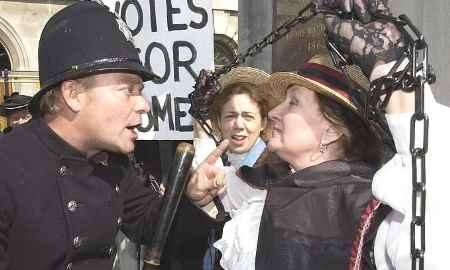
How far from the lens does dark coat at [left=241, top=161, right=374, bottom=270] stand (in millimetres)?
1929

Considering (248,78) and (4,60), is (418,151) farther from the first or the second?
(4,60)

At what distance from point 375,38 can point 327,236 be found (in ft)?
2.21

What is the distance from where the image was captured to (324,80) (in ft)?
7.03

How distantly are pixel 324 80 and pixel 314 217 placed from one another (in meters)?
0.48

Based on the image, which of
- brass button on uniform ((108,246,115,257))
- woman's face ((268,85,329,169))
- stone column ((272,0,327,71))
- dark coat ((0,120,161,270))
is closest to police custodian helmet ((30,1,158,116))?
dark coat ((0,120,161,270))

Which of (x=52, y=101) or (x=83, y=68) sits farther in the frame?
(x=52, y=101)

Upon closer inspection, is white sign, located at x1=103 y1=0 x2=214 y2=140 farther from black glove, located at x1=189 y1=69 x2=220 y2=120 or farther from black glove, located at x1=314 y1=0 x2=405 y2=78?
black glove, located at x1=314 y1=0 x2=405 y2=78

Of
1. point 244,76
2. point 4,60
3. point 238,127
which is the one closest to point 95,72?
point 244,76

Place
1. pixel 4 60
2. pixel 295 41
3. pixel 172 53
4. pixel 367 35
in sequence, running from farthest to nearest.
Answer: pixel 4 60
pixel 172 53
pixel 295 41
pixel 367 35

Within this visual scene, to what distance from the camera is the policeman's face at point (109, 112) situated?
2.17 metres

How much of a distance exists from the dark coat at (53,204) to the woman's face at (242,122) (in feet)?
3.80

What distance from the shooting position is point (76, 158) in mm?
2232

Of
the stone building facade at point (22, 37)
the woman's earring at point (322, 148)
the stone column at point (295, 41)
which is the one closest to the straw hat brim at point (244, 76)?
the stone column at point (295, 41)

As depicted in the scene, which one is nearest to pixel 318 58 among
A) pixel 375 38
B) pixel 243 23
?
pixel 375 38
